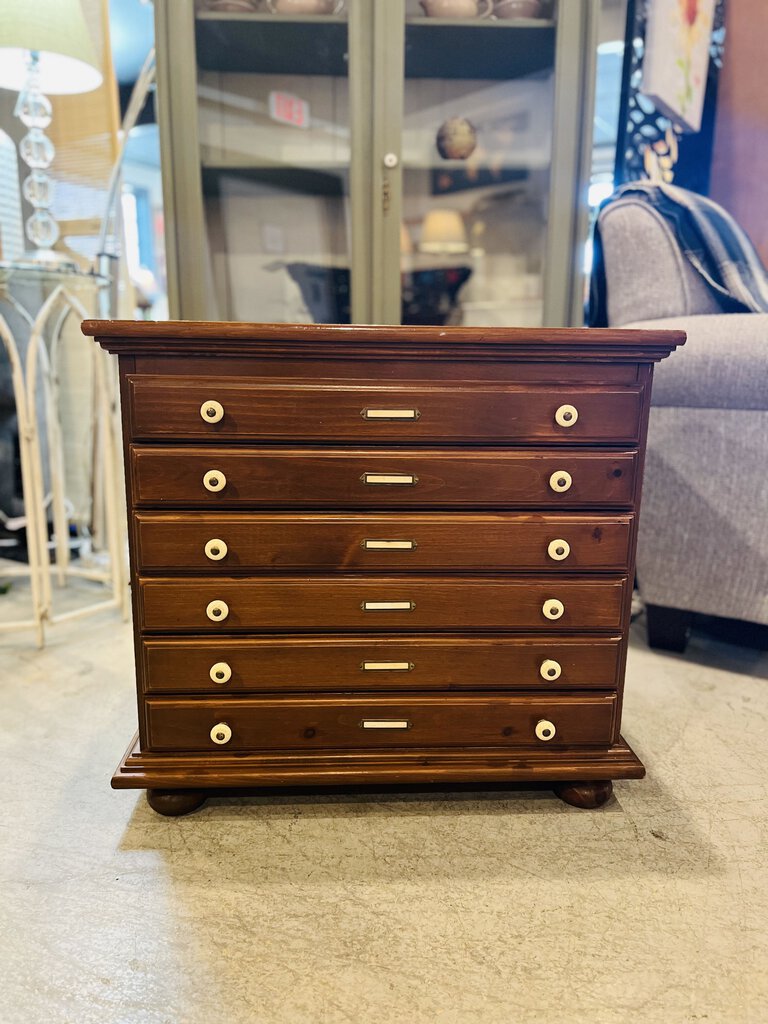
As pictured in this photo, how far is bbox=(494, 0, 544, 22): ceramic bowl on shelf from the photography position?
164cm

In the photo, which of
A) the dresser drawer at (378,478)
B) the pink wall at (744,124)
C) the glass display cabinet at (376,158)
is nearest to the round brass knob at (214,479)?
the dresser drawer at (378,478)

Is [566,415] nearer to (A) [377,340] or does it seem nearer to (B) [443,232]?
(A) [377,340]

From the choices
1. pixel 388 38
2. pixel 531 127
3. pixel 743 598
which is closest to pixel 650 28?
pixel 531 127

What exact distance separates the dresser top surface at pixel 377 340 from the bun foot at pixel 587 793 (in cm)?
66

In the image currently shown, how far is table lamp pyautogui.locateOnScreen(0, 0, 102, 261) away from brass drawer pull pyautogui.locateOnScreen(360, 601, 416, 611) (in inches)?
Result: 53.1

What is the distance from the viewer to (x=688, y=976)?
0.77m

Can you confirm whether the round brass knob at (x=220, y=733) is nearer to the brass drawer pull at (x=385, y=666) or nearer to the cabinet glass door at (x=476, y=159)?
the brass drawer pull at (x=385, y=666)

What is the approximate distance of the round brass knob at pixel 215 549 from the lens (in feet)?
3.23

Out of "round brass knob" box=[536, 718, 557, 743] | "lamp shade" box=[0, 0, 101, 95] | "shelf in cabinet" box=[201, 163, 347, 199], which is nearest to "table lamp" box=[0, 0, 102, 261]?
"lamp shade" box=[0, 0, 101, 95]

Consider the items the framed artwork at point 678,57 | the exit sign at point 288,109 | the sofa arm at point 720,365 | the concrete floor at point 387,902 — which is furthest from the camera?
the framed artwork at point 678,57

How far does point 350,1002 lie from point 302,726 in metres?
0.38

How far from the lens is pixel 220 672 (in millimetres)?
1019

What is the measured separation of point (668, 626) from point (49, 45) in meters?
1.97

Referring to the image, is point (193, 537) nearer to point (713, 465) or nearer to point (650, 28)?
point (713, 465)
